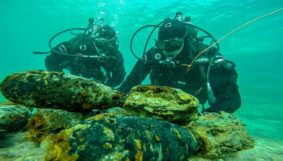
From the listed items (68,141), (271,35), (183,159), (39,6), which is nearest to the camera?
(68,141)

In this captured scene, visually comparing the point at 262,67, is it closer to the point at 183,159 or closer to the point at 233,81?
the point at 233,81

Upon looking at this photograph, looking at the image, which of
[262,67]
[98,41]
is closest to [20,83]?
[98,41]

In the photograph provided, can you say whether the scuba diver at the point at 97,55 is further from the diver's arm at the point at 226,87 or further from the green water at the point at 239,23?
the green water at the point at 239,23

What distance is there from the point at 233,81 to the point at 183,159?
4183 millimetres

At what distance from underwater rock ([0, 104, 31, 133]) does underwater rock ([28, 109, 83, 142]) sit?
31 centimetres

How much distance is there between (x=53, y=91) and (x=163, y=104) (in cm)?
121

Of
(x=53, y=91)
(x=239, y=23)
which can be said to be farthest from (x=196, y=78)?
(x=239, y=23)

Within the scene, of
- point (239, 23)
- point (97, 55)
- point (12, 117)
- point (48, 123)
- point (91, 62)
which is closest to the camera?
point (48, 123)

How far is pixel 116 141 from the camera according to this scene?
167cm

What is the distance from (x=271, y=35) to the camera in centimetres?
3453

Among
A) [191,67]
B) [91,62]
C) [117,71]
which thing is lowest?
[191,67]

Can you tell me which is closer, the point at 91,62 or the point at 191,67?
the point at 191,67

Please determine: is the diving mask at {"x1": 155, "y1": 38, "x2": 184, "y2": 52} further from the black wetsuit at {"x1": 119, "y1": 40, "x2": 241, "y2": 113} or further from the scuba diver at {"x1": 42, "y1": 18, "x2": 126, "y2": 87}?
the scuba diver at {"x1": 42, "y1": 18, "x2": 126, "y2": 87}

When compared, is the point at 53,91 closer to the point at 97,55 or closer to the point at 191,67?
the point at 191,67
